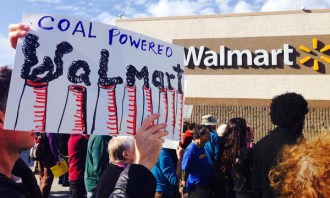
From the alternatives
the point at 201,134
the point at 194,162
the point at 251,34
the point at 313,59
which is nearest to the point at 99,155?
the point at 194,162

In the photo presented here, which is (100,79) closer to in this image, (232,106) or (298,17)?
(232,106)

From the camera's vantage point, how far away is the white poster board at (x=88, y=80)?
1.63m

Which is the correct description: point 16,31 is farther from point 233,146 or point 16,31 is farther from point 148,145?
point 233,146

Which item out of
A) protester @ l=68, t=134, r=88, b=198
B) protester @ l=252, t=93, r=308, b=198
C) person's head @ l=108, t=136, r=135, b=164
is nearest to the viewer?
protester @ l=252, t=93, r=308, b=198

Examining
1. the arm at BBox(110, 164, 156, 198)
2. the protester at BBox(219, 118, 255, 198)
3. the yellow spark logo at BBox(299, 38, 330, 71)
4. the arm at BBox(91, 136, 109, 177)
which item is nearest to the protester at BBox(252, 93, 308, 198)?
the protester at BBox(219, 118, 255, 198)

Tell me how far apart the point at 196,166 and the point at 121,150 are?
67.9 inches

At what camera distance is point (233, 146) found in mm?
4129

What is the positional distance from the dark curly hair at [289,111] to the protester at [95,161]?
2.34 meters

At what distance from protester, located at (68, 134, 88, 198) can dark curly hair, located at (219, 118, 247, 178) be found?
82.8 inches

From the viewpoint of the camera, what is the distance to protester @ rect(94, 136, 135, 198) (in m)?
2.76

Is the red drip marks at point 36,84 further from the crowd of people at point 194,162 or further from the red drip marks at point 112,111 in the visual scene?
the red drip marks at point 112,111

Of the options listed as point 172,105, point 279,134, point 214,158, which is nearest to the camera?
point 172,105

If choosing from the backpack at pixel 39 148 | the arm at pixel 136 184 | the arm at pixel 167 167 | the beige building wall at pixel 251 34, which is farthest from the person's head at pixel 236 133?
the beige building wall at pixel 251 34

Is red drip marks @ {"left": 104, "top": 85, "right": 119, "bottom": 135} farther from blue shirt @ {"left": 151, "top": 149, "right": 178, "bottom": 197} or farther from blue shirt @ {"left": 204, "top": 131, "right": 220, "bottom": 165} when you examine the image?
blue shirt @ {"left": 204, "top": 131, "right": 220, "bottom": 165}
